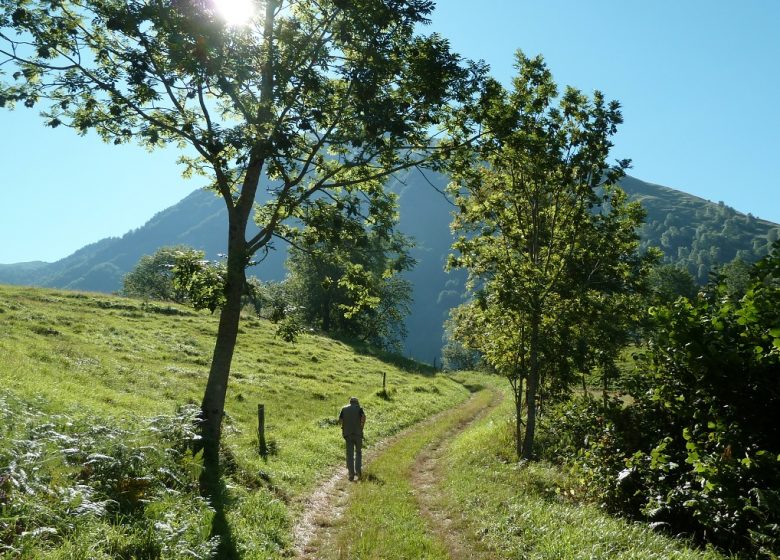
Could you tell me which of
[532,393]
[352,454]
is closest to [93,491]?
[352,454]

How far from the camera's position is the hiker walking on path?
53.6 feet

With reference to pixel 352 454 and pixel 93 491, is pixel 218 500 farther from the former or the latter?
pixel 352 454

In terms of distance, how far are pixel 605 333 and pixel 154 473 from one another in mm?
18676

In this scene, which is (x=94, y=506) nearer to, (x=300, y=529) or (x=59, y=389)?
(x=300, y=529)

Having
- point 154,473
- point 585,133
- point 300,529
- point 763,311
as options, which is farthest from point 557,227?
point 154,473

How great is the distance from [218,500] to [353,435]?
619cm

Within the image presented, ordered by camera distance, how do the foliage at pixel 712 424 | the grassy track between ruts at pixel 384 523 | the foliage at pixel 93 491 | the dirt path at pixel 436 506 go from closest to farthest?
the foliage at pixel 93 491, the foliage at pixel 712 424, the grassy track between ruts at pixel 384 523, the dirt path at pixel 436 506

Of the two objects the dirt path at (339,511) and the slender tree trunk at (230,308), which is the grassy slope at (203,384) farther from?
the slender tree trunk at (230,308)

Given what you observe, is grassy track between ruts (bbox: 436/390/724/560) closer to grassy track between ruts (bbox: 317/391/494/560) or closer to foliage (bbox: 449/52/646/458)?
Result: grassy track between ruts (bbox: 317/391/494/560)

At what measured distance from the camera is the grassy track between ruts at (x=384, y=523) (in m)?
9.62

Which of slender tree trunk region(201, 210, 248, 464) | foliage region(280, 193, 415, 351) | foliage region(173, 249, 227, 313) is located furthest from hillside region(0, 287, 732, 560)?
foliage region(280, 193, 415, 351)

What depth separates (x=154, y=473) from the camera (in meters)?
9.89

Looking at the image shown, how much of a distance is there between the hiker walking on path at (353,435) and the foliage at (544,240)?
214 inches

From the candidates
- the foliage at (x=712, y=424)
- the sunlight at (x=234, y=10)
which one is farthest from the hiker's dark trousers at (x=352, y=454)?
the sunlight at (x=234, y=10)
